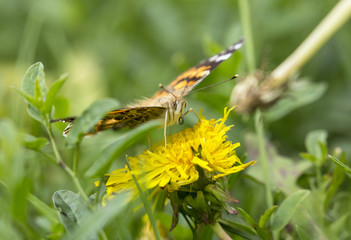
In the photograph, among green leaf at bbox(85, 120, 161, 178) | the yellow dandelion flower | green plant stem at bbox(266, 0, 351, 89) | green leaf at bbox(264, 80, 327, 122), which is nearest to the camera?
green leaf at bbox(85, 120, 161, 178)

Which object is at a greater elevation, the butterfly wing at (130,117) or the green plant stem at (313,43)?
the green plant stem at (313,43)

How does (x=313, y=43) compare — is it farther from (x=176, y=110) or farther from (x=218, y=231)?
(x=218, y=231)

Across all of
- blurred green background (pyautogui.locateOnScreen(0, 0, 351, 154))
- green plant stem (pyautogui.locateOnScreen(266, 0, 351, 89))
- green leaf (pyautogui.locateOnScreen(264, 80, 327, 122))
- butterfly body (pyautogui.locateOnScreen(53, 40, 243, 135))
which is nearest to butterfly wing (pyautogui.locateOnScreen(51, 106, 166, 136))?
butterfly body (pyautogui.locateOnScreen(53, 40, 243, 135))

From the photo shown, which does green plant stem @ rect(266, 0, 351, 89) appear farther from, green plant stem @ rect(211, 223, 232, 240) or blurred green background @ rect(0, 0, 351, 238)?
green plant stem @ rect(211, 223, 232, 240)

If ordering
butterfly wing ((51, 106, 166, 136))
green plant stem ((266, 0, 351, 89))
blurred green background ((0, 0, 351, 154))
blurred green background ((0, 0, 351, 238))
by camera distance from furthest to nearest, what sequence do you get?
blurred green background ((0, 0, 351, 154))
blurred green background ((0, 0, 351, 238))
green plant stem ((266, 0, 351, 89))
butterfly wing ((51, 106, 166, 136))

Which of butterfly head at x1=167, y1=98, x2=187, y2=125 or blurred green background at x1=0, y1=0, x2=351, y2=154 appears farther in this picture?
blurred green background at x1=0, y1=0, x2=351, y2=154

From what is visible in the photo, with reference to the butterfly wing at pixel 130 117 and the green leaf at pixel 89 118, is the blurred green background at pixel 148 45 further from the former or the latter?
the green leaf at pixel 89 118

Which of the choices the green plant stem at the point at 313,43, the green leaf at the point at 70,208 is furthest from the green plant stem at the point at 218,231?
the green plant stem at the point at 313,43
